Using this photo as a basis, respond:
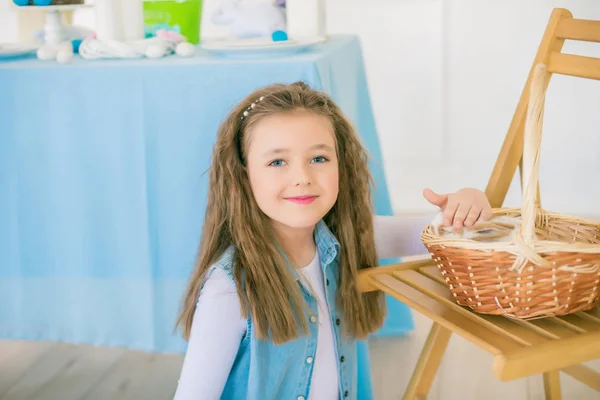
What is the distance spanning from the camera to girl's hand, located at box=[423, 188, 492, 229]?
1072 mm

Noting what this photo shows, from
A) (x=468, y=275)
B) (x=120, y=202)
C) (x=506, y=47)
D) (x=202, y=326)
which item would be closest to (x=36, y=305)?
(x=120, y=202)

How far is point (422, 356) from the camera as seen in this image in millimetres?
1315

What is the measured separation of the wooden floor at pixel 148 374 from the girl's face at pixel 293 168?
719mm

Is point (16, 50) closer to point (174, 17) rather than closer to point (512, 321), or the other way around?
point (174, 17)

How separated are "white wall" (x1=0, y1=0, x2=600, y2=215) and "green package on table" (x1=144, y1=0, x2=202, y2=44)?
1.39 meters

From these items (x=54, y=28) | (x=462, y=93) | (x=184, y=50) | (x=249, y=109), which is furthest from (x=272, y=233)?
(x=462, y=93)

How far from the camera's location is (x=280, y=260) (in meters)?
1.10

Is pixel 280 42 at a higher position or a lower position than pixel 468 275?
higher

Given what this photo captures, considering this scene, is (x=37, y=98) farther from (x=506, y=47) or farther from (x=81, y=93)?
(x=506, y=47)

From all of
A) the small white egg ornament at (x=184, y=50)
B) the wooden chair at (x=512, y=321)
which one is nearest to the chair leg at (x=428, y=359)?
the wooden chair at (x=512, y=321)

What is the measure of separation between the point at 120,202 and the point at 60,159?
0.41 ft

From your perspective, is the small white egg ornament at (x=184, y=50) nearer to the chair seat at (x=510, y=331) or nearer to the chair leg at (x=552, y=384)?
the chair seat at (x=510, y=331)

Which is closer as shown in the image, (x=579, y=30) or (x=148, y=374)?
(x=579, y=30)

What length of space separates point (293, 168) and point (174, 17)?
891mm
